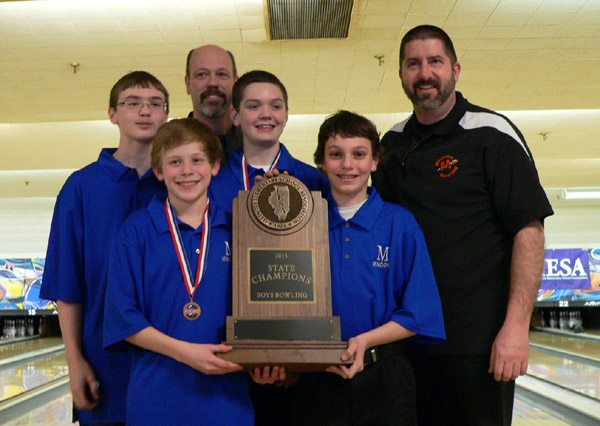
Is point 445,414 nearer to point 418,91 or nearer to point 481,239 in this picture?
point 481,239

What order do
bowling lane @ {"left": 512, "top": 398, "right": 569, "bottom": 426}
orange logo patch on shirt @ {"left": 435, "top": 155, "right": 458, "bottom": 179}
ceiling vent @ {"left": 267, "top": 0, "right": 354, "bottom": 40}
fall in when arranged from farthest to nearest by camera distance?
ceiling vent @ {"left": 267, "top": 0, "right": 354, "bottom": 40}
bowling lane @ {"left": 512, "top": 398, "right": 569, "bottom": 426}
orange logo patch on shirt @ {"left": 435, "top": 155, "right": 458, "bottom": 179}

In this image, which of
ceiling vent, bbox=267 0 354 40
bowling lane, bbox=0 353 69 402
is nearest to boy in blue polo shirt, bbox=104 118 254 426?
ceiling vent, bbox=267 0 354 40

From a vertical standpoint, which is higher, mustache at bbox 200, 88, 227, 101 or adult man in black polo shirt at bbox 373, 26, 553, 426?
mustache at bbox 200, 88, 227, 101

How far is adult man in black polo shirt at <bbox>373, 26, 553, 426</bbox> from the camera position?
5.70 ft

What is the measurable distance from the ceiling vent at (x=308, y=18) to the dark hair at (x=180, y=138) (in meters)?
2.90

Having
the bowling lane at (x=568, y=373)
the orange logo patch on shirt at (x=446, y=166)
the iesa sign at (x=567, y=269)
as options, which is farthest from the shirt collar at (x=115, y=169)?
the iesa sign at (x=567, y=269)

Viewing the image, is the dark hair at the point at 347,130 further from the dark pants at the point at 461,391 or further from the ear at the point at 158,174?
the dark pants at the point at 461,391

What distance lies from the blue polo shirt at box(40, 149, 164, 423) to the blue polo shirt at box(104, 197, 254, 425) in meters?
0.18

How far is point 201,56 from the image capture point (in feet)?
7.43

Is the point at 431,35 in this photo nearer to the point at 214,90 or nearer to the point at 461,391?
the point at 214,90

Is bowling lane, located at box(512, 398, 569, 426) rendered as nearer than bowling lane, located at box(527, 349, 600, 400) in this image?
Yes

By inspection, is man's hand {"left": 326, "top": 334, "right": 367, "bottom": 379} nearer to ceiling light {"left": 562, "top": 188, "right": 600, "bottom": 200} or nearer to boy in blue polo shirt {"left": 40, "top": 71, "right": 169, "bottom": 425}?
boy in blue polo shirt {"left": 40, "top": 71, "right": 169, "bottom": 425}

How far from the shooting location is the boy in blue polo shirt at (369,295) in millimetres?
1531

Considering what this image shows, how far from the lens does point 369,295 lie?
5.14 feet
